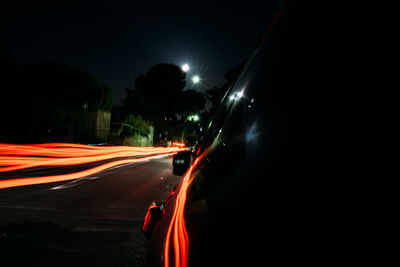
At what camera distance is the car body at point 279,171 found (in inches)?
17.9

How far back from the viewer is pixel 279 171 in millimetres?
605

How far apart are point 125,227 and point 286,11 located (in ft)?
11.6

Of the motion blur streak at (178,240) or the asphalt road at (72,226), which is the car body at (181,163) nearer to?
the asphalt road at (72,226)

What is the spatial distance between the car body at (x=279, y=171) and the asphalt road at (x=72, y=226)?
1.87 m

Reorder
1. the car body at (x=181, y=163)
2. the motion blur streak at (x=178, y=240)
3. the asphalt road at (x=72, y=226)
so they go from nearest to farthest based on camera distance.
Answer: the motion blur streak at (x=178, y=240) < the asphalt road at (x=72, y=226) < the car body at (x=181, y=163)

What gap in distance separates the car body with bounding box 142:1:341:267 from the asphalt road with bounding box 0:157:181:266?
187 cm

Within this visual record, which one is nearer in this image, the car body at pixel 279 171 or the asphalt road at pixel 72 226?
the car body at pixel 279 171

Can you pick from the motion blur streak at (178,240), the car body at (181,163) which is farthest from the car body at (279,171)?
the car body at (181,163)

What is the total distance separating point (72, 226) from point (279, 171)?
368cm

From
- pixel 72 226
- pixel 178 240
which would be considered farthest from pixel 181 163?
pixel 72 226

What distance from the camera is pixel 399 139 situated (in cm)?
36

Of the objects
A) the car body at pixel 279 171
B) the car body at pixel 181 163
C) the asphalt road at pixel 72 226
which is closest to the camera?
the car body at pixel 279 171

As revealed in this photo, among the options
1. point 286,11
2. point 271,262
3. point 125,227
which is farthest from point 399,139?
point 125,227

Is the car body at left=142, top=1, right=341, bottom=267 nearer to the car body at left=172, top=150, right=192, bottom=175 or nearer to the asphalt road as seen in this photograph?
the car body at left=172, top=150, right=192, bottom=175
